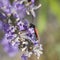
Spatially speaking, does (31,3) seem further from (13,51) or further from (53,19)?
(13,51)

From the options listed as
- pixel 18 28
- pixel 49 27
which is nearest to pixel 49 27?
pixel 49 27

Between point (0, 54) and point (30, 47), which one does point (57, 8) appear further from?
point (0, 54)

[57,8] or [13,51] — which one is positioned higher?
[57,8]

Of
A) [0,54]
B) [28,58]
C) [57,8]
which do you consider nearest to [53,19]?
[57,8]

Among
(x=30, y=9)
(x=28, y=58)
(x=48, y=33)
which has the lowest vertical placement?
(x=28, y=58)

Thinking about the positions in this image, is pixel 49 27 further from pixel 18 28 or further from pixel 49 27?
pixel 18 28

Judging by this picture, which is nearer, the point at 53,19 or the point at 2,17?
the point at 2,17
